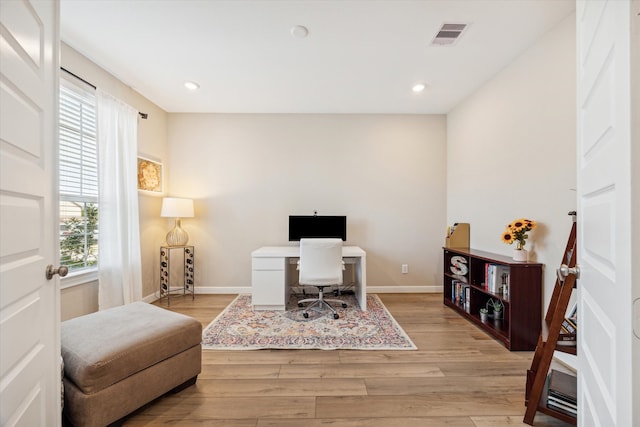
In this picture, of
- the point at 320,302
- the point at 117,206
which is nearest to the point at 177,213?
the point at 117,206

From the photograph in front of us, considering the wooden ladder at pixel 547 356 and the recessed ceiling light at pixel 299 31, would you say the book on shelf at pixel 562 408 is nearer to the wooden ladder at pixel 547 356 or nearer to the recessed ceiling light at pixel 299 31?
the wooden ladder at pixel 547 356

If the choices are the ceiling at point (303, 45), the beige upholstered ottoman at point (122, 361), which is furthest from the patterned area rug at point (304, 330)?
the ceiling at point (303, 45)

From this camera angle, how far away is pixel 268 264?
10.6 ft

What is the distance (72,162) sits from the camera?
2512mm

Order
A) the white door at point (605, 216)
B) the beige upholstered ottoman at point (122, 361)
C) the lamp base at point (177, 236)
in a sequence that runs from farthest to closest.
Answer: the lamp base at point (177, 236), the beige upholstered ottoman at point (122, 361), the white door at point (605, 216)

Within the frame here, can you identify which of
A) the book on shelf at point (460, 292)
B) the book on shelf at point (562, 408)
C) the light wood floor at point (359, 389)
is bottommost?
the light wood floor at point (359, 389)

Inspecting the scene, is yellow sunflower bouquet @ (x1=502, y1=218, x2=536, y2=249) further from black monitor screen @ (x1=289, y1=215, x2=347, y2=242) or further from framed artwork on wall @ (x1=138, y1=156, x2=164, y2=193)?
framed artwork on wall @ (x1=138, y1=156, x2=164, y2=193)

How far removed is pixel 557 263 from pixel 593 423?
5.36 ft

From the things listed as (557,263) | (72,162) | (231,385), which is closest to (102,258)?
(72,162)

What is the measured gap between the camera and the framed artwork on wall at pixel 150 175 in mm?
3389

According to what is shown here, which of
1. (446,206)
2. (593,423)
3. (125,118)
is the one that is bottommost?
(593,423)

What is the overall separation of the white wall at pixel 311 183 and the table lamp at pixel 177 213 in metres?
0.18

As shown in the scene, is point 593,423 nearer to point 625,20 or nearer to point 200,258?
point 625,20

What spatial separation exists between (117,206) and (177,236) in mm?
998
